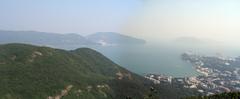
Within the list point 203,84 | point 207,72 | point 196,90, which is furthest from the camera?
point 207,72

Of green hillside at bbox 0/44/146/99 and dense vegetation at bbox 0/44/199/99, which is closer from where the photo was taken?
green hillside at bbox 0/44/146/99

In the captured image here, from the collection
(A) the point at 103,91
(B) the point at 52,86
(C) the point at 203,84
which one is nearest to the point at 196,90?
(C) the point at 203,84

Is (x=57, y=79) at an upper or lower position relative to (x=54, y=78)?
lower

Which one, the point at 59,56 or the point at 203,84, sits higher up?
the point at 59,56

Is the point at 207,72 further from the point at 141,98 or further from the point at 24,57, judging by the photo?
the point at 24,57

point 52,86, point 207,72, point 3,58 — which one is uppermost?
point 3,58

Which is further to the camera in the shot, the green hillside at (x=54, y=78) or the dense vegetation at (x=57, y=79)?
the dense vegetation at (x=57, y=79)

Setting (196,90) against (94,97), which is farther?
(196,90)

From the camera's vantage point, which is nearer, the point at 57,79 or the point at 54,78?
the point at 57,79
